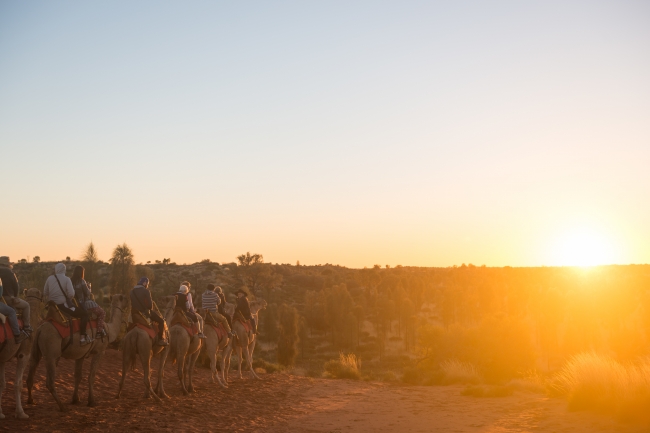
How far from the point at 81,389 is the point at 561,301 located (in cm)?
6568

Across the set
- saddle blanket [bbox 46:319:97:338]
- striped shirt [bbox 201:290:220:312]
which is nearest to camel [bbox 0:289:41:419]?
saddle blanket [bbox 46:319:97:338]

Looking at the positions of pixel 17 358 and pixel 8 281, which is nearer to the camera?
pixel 8 281

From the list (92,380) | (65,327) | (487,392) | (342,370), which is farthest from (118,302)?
(342,370)

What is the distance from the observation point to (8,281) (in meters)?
12.2

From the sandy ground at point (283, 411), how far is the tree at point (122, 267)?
4026 centimetres

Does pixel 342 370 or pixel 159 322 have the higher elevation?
pixel 159 322

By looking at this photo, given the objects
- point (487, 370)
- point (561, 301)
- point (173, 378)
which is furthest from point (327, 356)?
point (173, 378)

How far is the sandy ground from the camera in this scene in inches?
506

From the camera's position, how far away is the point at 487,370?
3131 cm

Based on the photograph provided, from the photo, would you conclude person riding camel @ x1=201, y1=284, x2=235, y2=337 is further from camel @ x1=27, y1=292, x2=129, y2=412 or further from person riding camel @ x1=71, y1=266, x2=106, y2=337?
person riding camel @ x1=71, y1=266, x2=106, y2=337

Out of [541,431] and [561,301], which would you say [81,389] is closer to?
[541,431]

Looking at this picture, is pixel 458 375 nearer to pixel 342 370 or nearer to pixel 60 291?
pixel 342 370

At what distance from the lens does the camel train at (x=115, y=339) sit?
12.9 metres

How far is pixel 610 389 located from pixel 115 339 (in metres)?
14.6
